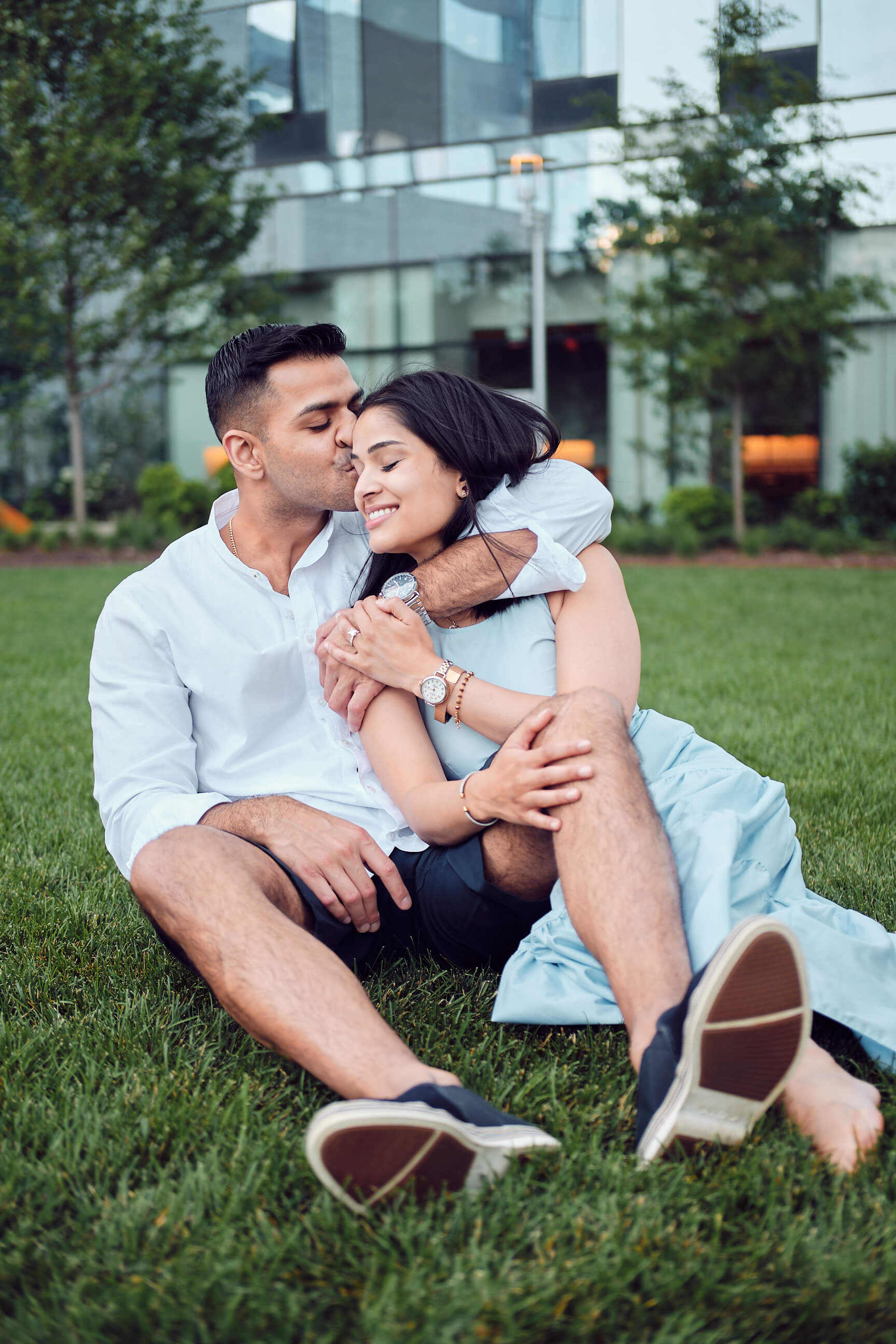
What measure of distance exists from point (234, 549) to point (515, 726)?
3.15 feet

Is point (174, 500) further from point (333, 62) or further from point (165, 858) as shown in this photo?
point (165, 858)

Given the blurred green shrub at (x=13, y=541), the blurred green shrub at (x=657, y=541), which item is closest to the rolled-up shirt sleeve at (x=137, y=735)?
the blurred green shrub at (x=657, y=541)

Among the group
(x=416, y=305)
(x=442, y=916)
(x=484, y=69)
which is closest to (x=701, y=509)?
(x=416, y=305)

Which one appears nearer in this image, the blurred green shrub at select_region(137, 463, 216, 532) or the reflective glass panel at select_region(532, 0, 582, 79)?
the blurred green shrub at select_region(137, 463, 216, 532)

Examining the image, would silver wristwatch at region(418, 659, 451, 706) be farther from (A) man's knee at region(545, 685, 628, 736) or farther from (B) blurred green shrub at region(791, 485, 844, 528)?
(B) blurred green shrub at region(791, 485, 844, 528)

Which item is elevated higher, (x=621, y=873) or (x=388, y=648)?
(x=388, y=648)

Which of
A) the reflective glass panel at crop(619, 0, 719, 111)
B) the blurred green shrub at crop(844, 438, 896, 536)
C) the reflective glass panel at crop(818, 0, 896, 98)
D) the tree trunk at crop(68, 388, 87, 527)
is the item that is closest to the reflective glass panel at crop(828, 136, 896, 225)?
the reflective glass panel at crop(818, 0, 896, 98)

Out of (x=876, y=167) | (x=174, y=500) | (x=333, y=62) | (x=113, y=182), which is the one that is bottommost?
(x=174, y=500)

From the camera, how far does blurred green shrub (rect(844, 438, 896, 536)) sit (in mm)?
16938

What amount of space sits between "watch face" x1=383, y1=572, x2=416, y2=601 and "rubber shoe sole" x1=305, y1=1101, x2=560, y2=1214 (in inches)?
52.0

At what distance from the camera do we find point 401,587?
2787mm

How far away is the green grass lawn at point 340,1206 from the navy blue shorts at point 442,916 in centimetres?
9

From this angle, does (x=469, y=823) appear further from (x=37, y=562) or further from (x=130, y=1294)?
(x=37, y=562)

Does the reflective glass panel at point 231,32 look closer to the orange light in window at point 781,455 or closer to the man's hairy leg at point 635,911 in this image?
the orange light in window at point 781,455
